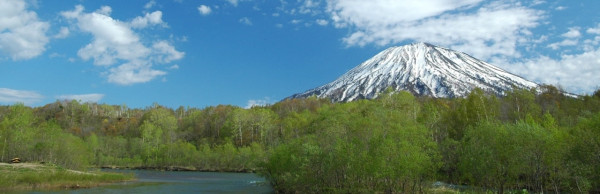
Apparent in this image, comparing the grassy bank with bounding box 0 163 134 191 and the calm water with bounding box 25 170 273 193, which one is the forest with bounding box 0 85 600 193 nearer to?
the calm water with bounding box 25 170 273 193

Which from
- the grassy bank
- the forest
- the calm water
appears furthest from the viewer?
the calm water

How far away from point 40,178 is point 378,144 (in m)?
34.3

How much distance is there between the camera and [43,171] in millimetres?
47125

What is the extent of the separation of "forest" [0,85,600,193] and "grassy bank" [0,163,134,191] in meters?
10.6

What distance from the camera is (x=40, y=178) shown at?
43.3m

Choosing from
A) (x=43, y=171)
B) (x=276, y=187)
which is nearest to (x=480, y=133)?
(x=276, y=187)

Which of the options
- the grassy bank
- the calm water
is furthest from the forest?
the grassy bank

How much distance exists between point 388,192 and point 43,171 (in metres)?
37.5

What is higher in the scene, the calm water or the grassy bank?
the grassy bank

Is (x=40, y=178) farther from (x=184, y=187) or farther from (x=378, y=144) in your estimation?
(x=378, y=144)

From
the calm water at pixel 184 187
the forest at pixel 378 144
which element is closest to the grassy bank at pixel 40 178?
the calm water at pixel 184 187

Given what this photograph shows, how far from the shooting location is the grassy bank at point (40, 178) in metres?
40.8

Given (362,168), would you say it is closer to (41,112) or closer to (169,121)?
(169,121)

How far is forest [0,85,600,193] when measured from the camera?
29156 mm
